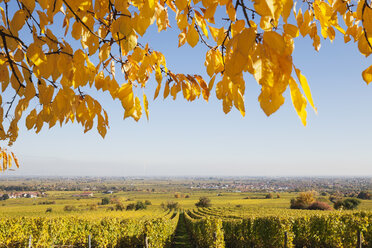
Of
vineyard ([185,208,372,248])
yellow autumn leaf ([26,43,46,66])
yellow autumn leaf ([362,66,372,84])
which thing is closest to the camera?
yellow autumn leaf ([362,66,372,84])

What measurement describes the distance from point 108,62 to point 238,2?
1.28 meters

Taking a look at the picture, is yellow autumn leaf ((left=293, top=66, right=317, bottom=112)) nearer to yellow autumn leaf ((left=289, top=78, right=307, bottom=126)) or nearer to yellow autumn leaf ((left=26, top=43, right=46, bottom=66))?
yellow autumn leaf ((left=289, top=78, right=307, bottom=126))

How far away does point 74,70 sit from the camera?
1.21 m

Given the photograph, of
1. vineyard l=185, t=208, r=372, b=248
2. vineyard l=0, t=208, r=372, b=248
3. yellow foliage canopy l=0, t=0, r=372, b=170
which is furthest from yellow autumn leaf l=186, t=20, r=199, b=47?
vineyard l=0, t=208, r=372, b=248

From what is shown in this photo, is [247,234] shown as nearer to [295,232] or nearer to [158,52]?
[295,232]

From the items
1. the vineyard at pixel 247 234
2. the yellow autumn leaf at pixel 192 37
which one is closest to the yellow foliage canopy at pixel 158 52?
the yellow autumn leaf at pixel 192 37

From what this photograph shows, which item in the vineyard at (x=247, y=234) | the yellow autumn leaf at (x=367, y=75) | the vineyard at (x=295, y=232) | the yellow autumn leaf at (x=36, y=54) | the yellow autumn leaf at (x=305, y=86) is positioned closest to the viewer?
the yellow autumn leaf at (x=305, y=86)

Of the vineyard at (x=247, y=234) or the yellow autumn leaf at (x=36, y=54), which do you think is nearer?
the yellow autumn leaf at (x=36, y=54)

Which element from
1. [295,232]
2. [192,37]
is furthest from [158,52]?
[295,232]

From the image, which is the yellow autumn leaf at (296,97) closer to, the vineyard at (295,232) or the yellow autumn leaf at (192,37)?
the yellow autumn leaf at (192,37)

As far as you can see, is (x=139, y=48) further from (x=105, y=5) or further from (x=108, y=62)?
(x=108, y=62)

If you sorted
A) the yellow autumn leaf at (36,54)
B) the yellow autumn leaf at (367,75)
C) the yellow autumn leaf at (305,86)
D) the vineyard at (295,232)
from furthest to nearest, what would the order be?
the vineyard at (295,232), the yellow autumn leaf at (36,54), the yellow autumn leaf at (367,75), the yellow autumn leaf at (305,86)

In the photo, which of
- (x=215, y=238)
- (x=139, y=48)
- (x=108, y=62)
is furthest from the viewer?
(x=215, y=238)

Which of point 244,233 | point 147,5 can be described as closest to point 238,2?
point 147,5
